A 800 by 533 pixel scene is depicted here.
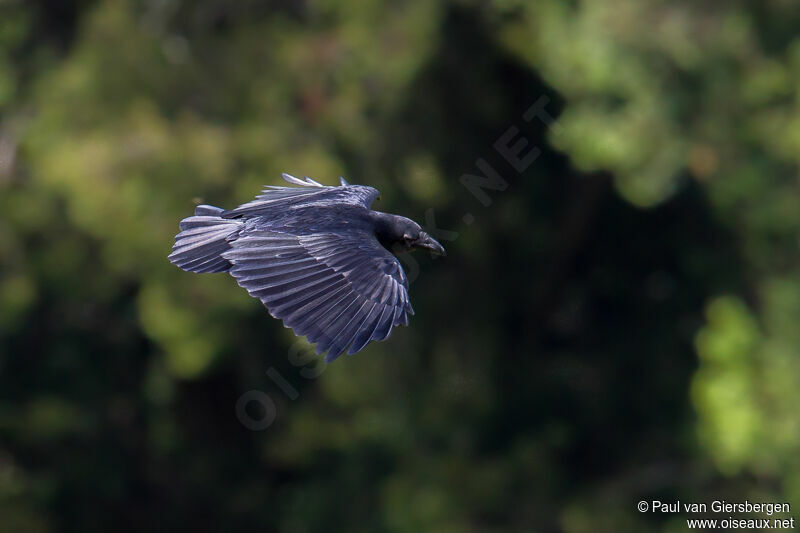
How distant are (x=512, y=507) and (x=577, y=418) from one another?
4.70 ft

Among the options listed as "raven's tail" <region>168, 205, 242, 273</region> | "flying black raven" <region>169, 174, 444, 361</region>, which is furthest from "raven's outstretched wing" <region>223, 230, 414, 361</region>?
"raven's tail" <region>168, 205, 242, 273</region>

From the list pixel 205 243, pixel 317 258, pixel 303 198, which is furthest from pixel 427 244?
pixel 205 243

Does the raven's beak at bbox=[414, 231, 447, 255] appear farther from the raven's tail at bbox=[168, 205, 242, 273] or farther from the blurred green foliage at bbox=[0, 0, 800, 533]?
the blurred green foliage at bbox=[0, 0, 800, 533]

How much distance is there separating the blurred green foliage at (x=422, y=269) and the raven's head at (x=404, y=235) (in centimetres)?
420

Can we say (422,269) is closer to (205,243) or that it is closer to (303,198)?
(303,198)

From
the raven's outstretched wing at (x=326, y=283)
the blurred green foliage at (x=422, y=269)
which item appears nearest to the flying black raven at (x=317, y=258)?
the raven's outstretched wing at (x=326, y=283)

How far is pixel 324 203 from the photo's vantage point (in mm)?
6125

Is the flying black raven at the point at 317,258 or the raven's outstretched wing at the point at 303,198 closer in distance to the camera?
the flying black raven at the point at 317,258

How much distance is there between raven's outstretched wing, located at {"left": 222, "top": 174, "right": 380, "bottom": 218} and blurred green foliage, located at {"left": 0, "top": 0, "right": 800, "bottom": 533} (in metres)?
3.62

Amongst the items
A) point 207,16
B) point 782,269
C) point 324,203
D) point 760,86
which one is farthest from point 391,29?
point 324,203

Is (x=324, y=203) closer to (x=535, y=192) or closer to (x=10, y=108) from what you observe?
(x=535, y=192)

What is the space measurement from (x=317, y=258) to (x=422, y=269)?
6.17 metres

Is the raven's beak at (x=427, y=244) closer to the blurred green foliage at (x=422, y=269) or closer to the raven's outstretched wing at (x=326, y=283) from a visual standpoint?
the raven's outstretched wing at (x=326, y=283)

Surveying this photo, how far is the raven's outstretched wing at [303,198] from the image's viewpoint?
20.1ft
